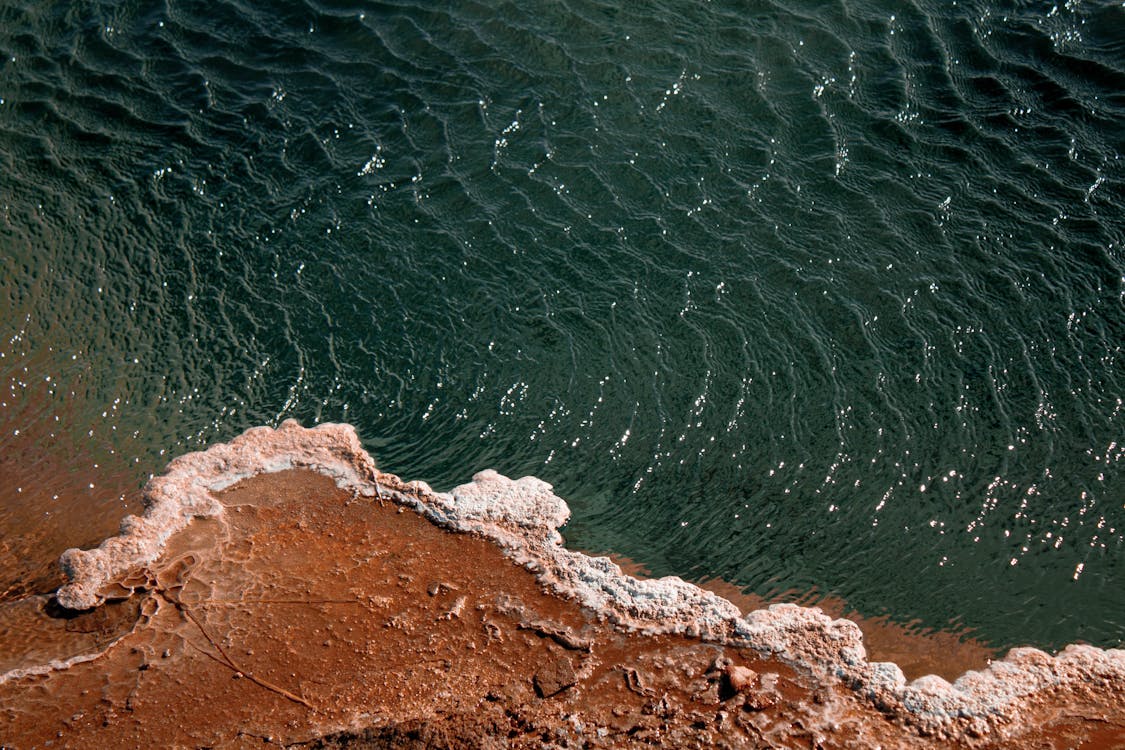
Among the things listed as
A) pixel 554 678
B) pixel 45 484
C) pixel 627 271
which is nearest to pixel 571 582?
pixel 554 678

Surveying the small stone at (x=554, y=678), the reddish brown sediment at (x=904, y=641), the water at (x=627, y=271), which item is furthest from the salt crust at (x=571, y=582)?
the small stone at (x=554, y=678)

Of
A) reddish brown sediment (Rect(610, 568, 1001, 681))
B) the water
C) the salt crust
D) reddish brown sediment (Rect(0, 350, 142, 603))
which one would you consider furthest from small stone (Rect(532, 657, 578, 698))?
reddish brown sediment (Rect(0, 350, 142, 603))

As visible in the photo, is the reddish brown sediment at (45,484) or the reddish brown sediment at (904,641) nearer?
the reddish brown sediment at (904,641)

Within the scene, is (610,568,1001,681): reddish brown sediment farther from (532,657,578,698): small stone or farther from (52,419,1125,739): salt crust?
(532,657,578,698): small stone

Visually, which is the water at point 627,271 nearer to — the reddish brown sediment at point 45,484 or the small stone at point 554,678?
the reddish brown sediment at point 45,484

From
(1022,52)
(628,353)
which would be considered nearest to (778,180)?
(628,353)
